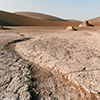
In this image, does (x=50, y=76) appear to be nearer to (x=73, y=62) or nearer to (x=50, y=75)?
(x=50, y=75)

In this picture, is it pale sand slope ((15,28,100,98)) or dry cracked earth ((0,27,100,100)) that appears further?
pale sand slope ((15,28,100,98))

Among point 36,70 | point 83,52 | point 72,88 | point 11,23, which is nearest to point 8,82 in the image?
point 36,70

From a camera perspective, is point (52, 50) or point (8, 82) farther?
point (52, 50)

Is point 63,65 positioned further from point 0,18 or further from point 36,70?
point 0,18

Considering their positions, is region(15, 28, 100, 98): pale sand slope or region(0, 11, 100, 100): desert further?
region(15, 28, 100, 98): pale sand slope

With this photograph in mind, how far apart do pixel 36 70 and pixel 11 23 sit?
506 cm

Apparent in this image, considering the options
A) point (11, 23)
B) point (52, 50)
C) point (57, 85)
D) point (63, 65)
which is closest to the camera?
point (57, 85)

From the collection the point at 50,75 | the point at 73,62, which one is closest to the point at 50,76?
the point at 50,75

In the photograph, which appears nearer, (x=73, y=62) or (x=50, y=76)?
(x=50, y=76)

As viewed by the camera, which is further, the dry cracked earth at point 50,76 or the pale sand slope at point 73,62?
the pale sand slope at point 73,62

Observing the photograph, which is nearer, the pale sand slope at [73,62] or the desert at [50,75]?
the desert at [50,75]

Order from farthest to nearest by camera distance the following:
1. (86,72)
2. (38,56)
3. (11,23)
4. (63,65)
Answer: (11,23) → (38,56) → (63,65) → (86,72)

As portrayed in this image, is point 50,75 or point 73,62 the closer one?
point 50,75

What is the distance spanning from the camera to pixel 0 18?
5656mm
